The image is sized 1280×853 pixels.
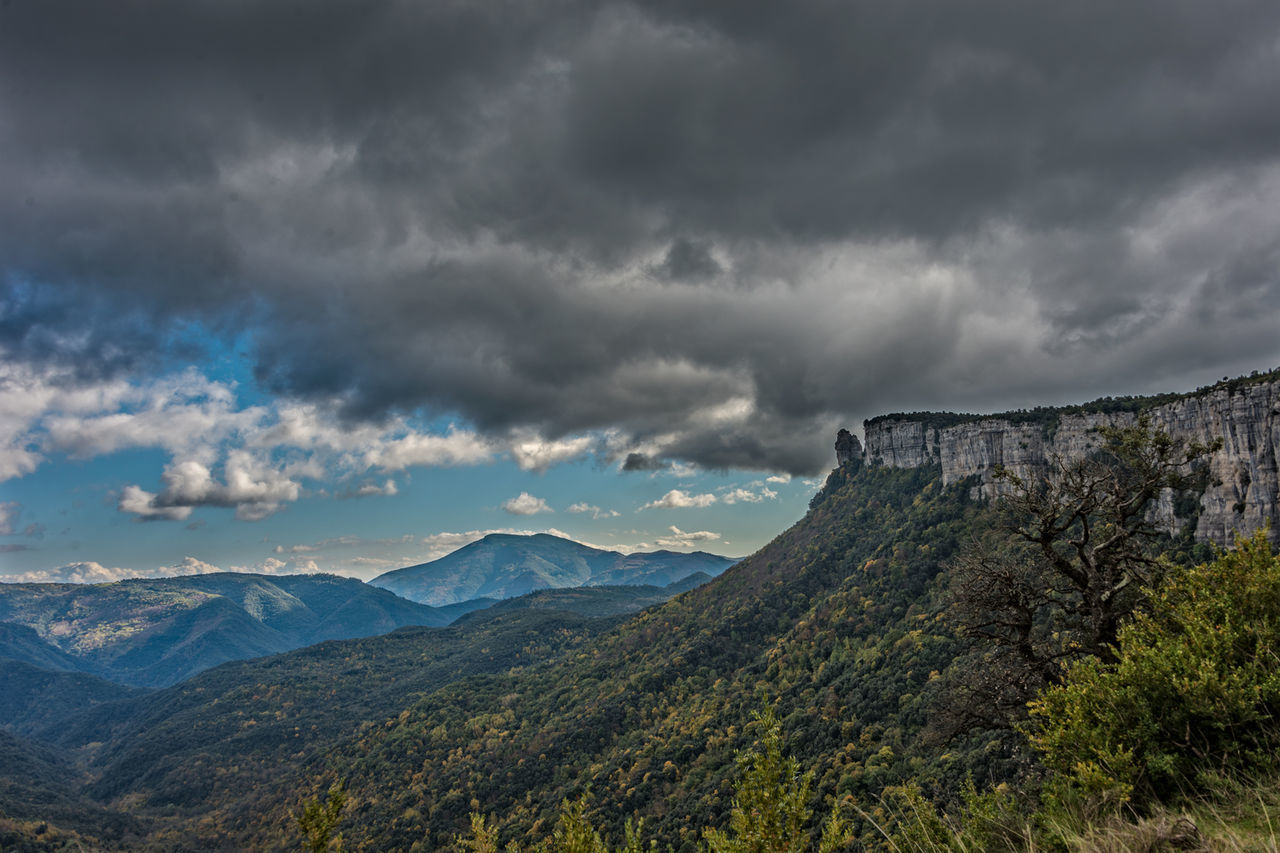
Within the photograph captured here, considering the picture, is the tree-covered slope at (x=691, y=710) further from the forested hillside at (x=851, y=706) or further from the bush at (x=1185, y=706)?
the bush at (x=1185, y=706)

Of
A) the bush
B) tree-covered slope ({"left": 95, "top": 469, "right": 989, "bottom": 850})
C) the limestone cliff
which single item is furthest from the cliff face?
tree-covered slope ({"left": 95, "top": 469, "right": 989, "bottom": 850})

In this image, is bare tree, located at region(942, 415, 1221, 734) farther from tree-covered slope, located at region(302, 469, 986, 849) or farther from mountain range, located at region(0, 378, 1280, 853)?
tree-covered slope, located at region(302, 469, 986, 849)

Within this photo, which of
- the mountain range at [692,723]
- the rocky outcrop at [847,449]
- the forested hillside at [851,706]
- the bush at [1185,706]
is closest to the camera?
the bush at [1185,706]

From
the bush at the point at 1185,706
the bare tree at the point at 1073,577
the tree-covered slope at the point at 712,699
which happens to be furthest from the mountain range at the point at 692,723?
the bush at the point at 1185,706

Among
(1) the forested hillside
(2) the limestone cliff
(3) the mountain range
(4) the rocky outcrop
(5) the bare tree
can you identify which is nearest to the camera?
(1) the forested hillside

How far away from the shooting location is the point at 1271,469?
4388cm

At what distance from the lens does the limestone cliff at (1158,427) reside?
146ft

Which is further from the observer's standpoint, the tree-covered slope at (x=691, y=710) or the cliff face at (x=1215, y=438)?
the tree-covered slope at (x=691, y=710)

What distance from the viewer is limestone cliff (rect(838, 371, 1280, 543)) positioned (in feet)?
146

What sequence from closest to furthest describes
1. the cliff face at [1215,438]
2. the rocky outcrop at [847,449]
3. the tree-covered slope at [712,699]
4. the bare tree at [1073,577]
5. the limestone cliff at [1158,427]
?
the bare tree at [1073,577], the cliff face at [1215,438], the limestone cliff at [1158,427], the tree-covered slope at [712,699], the rocky outcrop at [847,449]

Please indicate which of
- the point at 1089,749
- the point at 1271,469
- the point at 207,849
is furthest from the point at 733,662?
the point at 207,849

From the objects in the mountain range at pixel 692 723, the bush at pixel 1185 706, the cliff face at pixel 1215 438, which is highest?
the cliff face at pixel 1215 438

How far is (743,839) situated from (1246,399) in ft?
202

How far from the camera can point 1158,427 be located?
20.9 m
